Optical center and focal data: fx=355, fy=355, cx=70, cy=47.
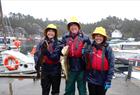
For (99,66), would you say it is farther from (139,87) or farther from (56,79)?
(139,87)

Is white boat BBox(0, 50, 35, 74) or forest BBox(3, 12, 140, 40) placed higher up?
forest BBox(3, 12, 140, 40)

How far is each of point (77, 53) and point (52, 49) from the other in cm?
59

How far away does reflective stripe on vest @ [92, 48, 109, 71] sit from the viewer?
6.23 m

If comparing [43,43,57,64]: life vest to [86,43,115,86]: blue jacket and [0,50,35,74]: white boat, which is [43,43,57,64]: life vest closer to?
[86,43,115,86]: blue jacket

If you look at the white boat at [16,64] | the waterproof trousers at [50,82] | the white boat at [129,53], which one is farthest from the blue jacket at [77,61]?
the white boat at [129,53]

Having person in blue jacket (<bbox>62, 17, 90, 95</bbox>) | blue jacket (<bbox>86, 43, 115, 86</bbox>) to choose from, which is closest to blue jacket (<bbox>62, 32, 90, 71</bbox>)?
person in blue jacket (<bbox>62, 17, 90, 95</bbox>)

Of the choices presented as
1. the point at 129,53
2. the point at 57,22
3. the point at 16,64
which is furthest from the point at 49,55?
the point at 57,22

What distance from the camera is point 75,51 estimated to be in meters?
6.52

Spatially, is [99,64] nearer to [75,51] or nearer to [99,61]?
[99,61]

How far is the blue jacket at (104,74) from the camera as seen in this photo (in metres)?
6.24

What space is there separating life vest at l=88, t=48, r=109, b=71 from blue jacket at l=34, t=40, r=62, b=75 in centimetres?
81

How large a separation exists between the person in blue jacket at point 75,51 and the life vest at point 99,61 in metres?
0.31

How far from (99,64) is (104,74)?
0.23 m

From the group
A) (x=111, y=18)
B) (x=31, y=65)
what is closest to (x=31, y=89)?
(x=31, y=65)
